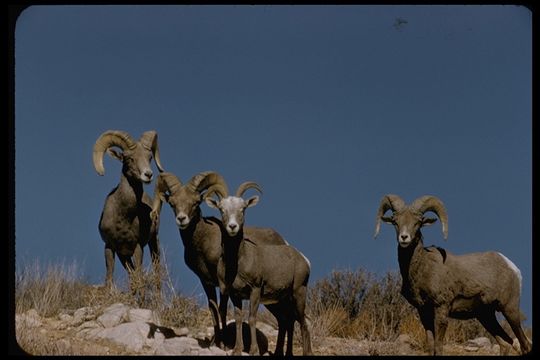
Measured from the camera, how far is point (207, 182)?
13.6 meters

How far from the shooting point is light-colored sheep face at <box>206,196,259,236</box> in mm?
12633

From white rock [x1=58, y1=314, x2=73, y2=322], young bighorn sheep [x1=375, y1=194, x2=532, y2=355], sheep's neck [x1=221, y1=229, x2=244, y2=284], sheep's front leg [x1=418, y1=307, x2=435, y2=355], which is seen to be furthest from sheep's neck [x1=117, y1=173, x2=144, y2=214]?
sheep's front leg [x1=418, y1=307, x2=435, y2=355]

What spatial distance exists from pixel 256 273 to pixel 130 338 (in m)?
2.20

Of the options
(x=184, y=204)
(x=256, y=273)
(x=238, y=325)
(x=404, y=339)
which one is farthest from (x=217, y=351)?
(x=404, y=339)

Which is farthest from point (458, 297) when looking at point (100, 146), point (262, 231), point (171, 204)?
point (100, 146)

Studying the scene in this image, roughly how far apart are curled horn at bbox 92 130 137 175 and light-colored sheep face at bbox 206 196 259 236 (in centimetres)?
309

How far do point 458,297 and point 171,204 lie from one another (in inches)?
178

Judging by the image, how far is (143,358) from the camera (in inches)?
441

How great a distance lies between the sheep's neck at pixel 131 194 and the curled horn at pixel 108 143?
0.46 m

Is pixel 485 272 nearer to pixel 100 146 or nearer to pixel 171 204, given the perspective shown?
pixel 171 204

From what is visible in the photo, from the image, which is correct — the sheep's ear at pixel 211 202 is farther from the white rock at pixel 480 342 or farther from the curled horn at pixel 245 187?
the white rock at pixel 480 342

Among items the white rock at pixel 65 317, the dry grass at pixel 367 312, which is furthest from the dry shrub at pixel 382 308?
the white rock at pixel 65 317

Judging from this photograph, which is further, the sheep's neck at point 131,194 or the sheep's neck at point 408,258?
the sheep's neck at point 131,194

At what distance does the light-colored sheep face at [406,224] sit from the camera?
1327 cm
